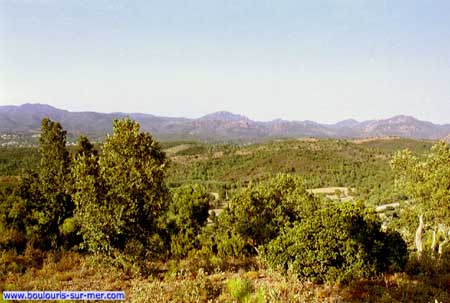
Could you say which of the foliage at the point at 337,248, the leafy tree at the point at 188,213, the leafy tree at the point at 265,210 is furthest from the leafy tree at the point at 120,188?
the leafy tree at the point at 188,213

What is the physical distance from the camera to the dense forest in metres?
11.7

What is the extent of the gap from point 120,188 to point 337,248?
802cm

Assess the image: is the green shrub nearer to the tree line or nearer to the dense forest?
the dense forest

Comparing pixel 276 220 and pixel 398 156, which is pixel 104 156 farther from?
pixel 398 156

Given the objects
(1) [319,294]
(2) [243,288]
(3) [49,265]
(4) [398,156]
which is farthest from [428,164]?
(3) [49,265]

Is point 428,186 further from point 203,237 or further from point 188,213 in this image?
point 188,213

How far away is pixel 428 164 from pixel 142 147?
14.8 meters

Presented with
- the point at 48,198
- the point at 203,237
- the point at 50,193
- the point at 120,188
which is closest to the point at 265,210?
the point at 203,237

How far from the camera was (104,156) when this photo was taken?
1403cm

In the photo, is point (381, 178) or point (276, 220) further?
point (381, 178)

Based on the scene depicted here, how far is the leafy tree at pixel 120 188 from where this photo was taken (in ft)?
44.3

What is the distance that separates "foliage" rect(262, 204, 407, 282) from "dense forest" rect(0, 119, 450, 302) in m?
0.04

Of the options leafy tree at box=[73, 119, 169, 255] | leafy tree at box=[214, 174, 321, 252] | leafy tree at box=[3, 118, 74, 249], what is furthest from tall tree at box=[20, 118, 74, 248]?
leafy tree at box=[214, 174, 321, 252]

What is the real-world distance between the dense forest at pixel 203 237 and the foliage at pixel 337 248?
0.04m
